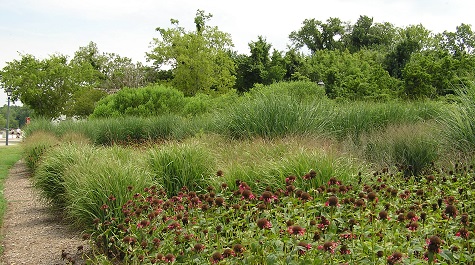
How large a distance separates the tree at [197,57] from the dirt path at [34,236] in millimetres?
23425

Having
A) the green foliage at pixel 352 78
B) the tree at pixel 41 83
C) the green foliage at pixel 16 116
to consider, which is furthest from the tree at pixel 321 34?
the green foliage at pixel 16 116

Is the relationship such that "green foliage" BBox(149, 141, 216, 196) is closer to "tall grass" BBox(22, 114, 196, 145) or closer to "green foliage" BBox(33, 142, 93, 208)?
"green foliage" BBox(33, 142, 93, 208)

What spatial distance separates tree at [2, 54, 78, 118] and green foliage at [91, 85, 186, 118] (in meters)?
13.9

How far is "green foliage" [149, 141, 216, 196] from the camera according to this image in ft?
21.4

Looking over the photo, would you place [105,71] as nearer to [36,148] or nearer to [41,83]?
[41,83]

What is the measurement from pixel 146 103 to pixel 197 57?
1341 centimetres

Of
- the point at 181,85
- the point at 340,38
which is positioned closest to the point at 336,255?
the point at 181,85

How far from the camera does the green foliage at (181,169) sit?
6.52 metres

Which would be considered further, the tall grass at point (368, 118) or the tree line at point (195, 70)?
the tree line at point (195, 70)

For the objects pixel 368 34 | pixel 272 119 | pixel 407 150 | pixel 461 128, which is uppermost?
pixel 368 34

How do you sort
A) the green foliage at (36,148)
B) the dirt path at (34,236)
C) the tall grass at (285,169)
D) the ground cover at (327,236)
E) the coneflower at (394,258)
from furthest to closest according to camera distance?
the green foliage at (36,148) → the tall grass at (285,169) → the dirt path at (34,236) → the ground cover at (327,236) → the coneflower at (394,258)

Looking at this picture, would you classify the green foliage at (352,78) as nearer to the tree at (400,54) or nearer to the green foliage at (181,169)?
the tree at (400,54)

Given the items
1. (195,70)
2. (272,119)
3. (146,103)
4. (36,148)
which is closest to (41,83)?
(195,70)

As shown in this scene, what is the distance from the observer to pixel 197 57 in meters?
31.6
